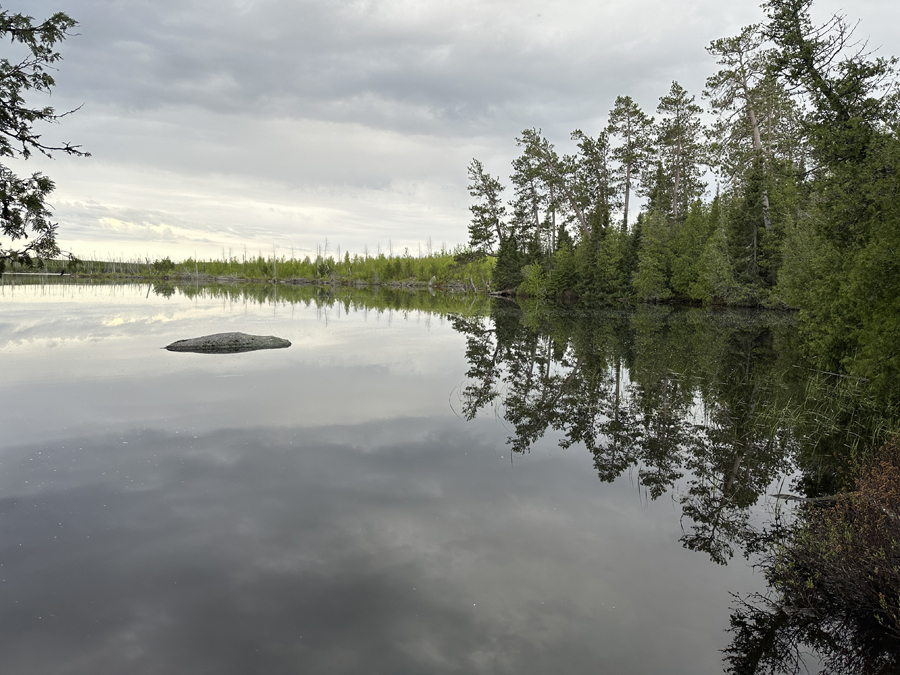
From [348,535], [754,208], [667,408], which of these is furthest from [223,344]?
[754,208]

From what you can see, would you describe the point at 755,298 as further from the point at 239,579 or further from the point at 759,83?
the point at 239,579

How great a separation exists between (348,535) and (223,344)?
1357cm

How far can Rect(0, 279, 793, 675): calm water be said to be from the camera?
12.6ft

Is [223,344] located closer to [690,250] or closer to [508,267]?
[690,250]

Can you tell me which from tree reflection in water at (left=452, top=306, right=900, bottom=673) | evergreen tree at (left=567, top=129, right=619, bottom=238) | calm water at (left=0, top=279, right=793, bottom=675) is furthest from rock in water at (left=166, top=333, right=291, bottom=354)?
evergreen tree at (left=567, top=129, right=619, bottom=238)

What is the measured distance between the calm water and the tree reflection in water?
4.7 inches

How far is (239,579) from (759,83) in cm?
4106

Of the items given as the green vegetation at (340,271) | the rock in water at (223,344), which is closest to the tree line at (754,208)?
the rock in water at (223,344)

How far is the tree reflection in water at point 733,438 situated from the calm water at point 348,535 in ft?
0.39

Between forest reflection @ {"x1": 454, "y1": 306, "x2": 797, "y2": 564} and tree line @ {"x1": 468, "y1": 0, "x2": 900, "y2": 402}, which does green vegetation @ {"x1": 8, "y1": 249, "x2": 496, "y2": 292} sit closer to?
tree line @ {"x1": 468, "y1": 0, "x2": 900, "y2": 402}

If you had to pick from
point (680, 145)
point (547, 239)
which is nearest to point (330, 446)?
point (680, 145)

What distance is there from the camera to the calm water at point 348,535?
384cm

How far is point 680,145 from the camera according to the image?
5150 cm

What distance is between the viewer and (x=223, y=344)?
1728cm
